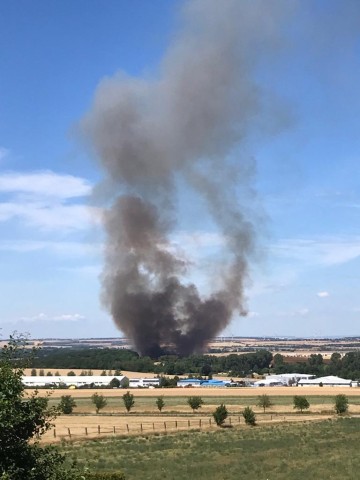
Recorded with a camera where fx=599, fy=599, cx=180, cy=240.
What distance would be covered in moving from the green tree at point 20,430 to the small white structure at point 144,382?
332 ft

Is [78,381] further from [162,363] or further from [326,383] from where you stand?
[326,383]

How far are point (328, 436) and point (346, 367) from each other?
10509cm

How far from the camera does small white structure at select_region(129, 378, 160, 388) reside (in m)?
112

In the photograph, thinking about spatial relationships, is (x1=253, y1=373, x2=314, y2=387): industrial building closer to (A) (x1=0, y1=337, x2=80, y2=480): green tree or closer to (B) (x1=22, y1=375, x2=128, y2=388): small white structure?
(B) (x1=22, y1=375, x2=128, y2=388): small white structure

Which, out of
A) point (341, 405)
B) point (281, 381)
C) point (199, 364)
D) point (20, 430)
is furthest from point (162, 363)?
point (20, 430)

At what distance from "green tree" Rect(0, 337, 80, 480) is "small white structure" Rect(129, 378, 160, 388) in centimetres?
10125

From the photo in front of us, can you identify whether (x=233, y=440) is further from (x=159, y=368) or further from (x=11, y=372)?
(x=159, y=368)

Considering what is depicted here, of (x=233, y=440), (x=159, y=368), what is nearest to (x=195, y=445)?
(x=233, y=440)

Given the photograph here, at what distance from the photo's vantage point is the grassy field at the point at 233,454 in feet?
96.3

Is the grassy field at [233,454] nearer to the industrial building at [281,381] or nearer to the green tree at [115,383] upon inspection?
the industrial building at [281,381]

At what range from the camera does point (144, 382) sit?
11550 cm

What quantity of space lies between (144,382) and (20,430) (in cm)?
10735

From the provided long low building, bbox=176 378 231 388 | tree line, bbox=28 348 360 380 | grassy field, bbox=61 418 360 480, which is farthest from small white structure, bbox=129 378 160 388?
grassy field, bbox=61 418 360 480

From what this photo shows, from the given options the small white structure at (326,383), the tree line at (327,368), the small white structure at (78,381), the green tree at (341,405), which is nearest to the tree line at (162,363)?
the tree line at (327,368)
